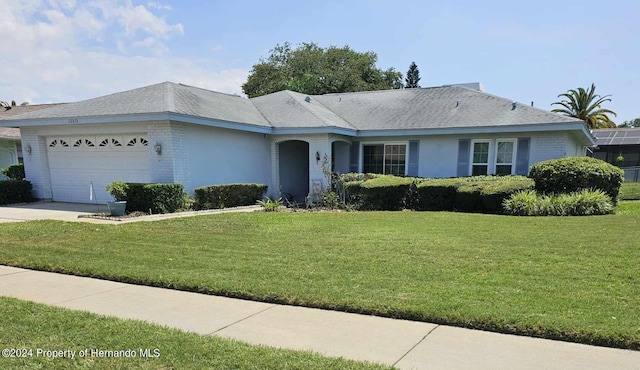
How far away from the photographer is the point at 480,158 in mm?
15766

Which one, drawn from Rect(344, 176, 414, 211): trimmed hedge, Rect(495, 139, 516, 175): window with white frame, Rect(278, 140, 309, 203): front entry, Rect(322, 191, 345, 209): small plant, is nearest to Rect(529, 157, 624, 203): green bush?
Rect(495, 139, 516, 175): window with white frame

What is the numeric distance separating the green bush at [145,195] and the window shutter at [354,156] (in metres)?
8.07

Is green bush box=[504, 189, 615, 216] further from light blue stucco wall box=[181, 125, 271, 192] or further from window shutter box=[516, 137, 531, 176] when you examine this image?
light blue stucco wall box=[181, 125, 271, 192]

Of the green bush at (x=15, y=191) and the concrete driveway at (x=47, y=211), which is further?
the green bush at (x=15, y=191)

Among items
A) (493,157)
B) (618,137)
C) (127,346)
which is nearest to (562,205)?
(493,157)

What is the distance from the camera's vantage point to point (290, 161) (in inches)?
746

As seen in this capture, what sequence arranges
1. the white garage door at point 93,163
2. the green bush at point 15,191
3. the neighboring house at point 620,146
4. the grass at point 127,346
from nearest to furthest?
the grass at point 127,346 → the white garage door at point 93,163 → the green bush at point 15,191 → the neighboring house at point 620,146

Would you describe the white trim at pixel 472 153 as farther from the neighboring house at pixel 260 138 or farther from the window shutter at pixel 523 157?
the window shutter at pixel 523 157

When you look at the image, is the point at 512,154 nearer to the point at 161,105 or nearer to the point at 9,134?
the point at 161,105

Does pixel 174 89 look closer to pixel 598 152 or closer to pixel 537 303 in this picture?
pixel 537 303

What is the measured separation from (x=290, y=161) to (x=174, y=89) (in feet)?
19.9

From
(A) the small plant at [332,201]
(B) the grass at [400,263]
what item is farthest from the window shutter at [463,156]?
(B) the grass at [400,263]

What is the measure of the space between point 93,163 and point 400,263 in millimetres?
13134

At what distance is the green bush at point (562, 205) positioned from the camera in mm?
11164
